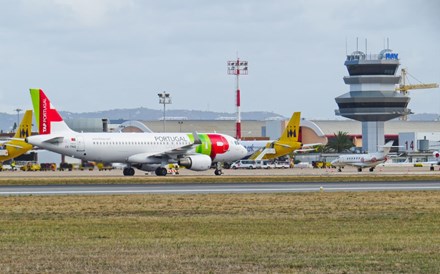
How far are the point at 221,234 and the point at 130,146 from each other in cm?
6089

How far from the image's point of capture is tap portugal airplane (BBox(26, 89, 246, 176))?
8762 cm

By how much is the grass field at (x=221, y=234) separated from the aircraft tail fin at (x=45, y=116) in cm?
4036

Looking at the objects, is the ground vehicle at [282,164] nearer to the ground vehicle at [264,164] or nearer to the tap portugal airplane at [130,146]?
the ground vehicle at [264,164]

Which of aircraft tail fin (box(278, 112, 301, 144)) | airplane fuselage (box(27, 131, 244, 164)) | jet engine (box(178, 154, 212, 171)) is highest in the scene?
aircraft tail fin (box(278, 112, 301, 144))

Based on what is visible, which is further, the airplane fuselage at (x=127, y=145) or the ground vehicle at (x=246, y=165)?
the ground vehicle at (x=246, y=165)

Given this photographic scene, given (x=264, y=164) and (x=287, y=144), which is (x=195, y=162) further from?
(x=264, y=164)

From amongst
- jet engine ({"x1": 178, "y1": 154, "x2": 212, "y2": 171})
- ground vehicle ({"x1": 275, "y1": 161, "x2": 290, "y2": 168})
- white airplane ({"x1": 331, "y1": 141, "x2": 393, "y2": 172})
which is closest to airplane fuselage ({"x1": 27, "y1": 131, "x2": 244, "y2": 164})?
jet engine ({"x1": 178, "y1": 154, "x2": 212, "y2": 171})

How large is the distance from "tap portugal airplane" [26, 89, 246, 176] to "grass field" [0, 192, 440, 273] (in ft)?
130

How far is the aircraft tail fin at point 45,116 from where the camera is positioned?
87875 millimetres

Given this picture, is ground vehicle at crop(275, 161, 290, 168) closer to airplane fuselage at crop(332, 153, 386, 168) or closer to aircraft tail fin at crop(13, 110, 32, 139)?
airplane fuselage at crop(332, 153, 386, 168)

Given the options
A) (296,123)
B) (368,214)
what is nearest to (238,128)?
(296,123)

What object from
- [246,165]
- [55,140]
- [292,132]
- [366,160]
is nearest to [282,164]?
[246,165]

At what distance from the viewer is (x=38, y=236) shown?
29.4 meters

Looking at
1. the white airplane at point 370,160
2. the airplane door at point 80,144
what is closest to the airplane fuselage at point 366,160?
the white airplane at point 370,160
